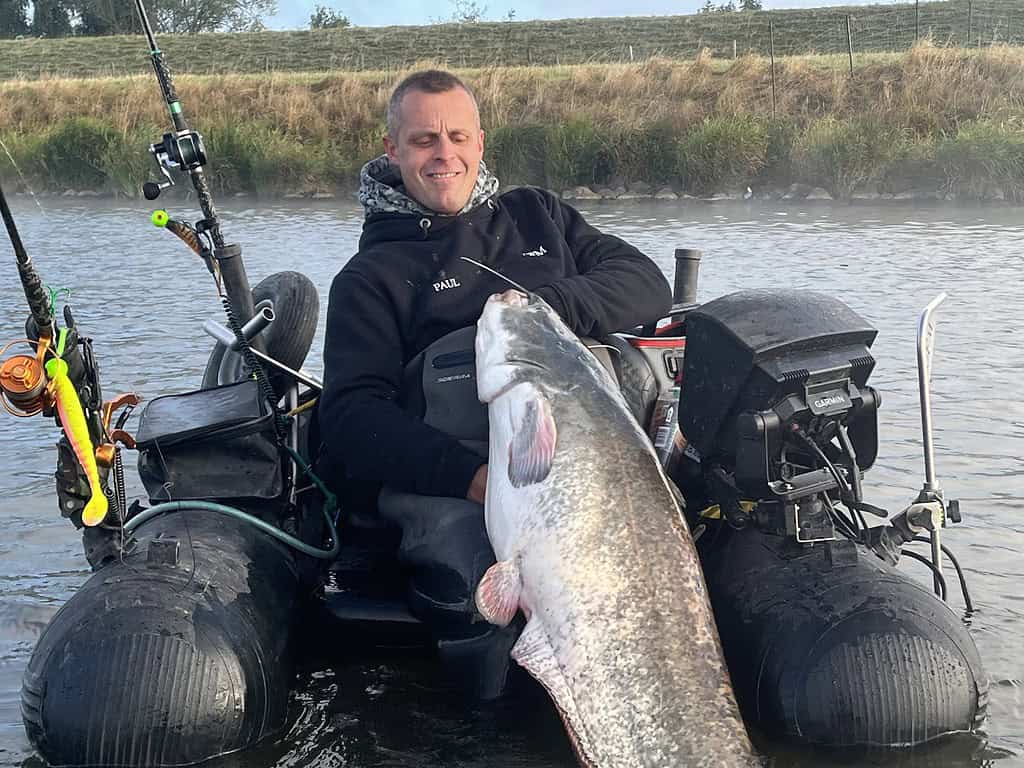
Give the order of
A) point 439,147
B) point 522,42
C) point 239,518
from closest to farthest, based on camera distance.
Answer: point 239,518
point 439,147
point 522,42

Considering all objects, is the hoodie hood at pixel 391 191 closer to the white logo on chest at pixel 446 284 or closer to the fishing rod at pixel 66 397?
the white logo on chest at pixel 446 284

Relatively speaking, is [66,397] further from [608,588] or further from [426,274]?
[608,588]

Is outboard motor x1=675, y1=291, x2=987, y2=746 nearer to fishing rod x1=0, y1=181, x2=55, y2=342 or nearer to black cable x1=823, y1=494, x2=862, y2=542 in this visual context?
black cable x1=823, y1=494, x2=862, y2=542

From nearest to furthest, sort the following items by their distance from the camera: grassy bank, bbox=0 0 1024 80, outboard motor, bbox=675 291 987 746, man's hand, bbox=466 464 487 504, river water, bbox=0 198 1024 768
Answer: outboard motor, bbox=675 291 987 746 → man's hand, bbox=466 464 487 504 → river water, bbox=0 198 1024 768 → grassy bank, bbox=0 0 1024 80

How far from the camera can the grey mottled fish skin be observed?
2.82 metres

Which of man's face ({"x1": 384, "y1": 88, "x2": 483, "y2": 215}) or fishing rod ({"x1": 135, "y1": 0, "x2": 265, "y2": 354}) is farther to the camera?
fishing rod ({"x1": 135, "y1": 0, "x2": 265, "y2": 354})

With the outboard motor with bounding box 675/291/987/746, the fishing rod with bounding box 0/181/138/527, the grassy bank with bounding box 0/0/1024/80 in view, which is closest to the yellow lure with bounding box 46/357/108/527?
the fishing rod with bounding box 0/181/138/527

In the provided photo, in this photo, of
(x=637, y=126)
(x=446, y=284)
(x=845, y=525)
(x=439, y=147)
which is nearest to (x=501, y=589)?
(x=845, y=525)

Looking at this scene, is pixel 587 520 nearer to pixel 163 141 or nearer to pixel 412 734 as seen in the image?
pixel 412 734

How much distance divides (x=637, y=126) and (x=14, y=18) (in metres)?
50.6

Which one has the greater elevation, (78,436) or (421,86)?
(421,86)

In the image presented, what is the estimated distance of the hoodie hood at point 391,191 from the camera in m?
4.57

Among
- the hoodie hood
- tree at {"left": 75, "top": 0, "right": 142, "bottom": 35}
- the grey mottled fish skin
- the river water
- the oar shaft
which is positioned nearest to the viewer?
the grey mottled fish skin

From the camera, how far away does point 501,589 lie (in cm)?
318
